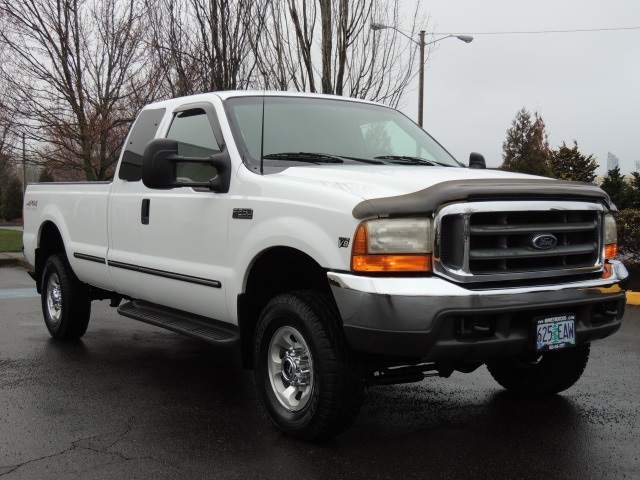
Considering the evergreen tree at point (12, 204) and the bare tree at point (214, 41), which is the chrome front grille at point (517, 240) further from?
the evergreen tree at point (12, 204)

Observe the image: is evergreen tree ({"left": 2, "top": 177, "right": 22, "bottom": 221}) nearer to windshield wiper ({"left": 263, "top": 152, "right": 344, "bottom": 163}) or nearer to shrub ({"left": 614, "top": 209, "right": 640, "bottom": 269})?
shrub ({"left": 614, "top": 209, "right": 640, "bottom": 269})

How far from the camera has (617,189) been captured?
21234 millimetres

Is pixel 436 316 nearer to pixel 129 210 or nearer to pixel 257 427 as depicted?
pixel 257 427

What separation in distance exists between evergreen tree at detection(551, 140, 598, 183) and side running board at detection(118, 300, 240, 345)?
88.4 feet

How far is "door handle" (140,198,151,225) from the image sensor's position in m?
5.64

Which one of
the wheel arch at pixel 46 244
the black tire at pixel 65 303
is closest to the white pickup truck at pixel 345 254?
the black tire at pixel 65 303

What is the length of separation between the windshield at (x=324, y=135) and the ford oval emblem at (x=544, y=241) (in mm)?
1337

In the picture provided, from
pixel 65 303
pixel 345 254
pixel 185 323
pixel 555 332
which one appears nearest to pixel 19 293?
pixel 65 303

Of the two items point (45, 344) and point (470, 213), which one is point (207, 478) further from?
point (45, 344)

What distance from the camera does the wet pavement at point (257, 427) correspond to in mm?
3934

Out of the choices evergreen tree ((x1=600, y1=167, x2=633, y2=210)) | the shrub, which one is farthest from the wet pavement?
evergreen tree ((x1=600, y1=167, x2=633, y2=210))

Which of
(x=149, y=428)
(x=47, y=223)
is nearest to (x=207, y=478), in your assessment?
(x=149, y=428)

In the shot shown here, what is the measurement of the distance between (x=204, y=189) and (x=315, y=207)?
120 cm

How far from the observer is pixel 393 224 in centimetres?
380
